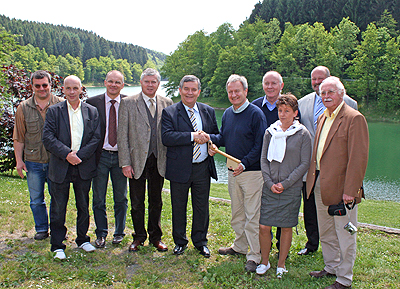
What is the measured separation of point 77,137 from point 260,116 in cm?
249

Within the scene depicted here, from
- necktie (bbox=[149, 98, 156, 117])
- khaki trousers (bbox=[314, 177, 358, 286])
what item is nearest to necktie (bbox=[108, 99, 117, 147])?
necktie (bbox=[149, 98, 156, 117])

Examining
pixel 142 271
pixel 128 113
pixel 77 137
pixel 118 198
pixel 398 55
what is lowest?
pixel 142 271

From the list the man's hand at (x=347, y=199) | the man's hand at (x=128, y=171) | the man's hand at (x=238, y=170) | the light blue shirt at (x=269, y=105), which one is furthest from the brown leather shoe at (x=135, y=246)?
the man's hand at (x=347, y=199)

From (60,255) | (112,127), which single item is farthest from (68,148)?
(60,255)

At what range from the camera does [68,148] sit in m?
4.19

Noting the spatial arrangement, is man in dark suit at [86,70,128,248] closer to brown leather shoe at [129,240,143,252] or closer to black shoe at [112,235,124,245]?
black shoe at [112,235,124,245]

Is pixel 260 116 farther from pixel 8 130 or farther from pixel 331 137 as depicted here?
pixel 8 130

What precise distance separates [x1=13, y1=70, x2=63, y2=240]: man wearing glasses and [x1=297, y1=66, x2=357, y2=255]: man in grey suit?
382 cm

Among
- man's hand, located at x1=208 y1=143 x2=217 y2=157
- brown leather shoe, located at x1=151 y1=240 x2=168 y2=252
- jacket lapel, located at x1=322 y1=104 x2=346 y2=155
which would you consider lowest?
brown leather shoe, located at x1=151 y1=240 x2=168 y2=252

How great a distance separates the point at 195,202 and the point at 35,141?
2.57 meters

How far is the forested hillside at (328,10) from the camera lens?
6259cm

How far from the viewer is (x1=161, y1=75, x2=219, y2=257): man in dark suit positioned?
→ 4348mm

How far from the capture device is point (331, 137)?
3621mm

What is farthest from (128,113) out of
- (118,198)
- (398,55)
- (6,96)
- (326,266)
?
(398,55)
